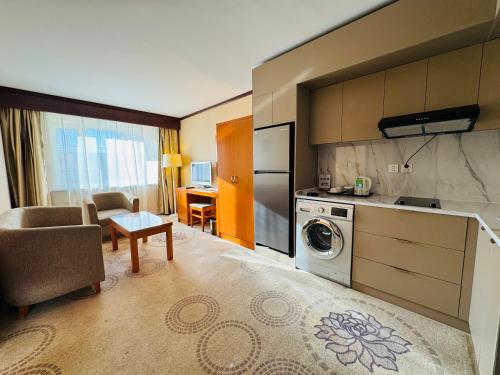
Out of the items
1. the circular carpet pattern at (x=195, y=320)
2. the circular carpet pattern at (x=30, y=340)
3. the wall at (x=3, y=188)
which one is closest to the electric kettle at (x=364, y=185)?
the circular carpet pattern at (x=195, y=320)

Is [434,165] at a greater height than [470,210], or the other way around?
[434,165]

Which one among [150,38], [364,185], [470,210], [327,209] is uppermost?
[150,38]

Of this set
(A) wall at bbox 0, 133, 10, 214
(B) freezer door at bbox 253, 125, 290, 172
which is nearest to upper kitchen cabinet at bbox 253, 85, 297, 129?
(B) freezer door at bbox 253, 125, 290, 172

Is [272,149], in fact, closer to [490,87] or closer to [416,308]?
[490,87]

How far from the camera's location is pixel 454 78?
1.62 meters

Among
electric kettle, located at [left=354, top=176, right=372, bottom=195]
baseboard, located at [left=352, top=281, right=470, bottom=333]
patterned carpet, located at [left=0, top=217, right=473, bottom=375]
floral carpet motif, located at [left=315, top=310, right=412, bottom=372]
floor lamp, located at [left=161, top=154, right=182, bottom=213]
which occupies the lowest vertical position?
floral carpet motif, located at [left=315, top=310, right=412, bottom=372]

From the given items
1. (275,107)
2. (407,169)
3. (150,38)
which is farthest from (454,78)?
(150,38)

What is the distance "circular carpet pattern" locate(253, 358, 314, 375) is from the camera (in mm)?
1188

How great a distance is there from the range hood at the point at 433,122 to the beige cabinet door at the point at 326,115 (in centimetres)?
47

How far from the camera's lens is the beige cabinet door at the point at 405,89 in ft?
5.78

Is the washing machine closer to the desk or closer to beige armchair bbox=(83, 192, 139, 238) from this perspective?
the desk

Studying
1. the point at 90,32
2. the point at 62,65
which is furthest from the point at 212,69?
the point at 62,65

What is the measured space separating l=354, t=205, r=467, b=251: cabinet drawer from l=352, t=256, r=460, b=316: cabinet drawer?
30 cm

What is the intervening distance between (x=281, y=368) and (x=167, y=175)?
15.5 feet
